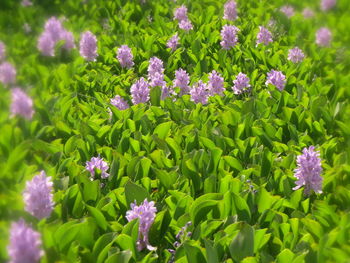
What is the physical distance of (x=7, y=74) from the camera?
3896mm

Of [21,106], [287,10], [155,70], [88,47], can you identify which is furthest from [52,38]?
[287,10]

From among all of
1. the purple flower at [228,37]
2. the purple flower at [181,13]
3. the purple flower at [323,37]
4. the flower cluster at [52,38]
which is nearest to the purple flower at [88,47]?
the flower cluster at [52,38]

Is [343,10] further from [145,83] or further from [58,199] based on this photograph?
[58,199]

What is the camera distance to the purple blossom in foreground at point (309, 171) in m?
2.55

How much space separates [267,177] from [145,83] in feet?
3.67

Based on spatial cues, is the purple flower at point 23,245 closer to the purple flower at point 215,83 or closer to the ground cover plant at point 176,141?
the ground cover plant at point 176,141

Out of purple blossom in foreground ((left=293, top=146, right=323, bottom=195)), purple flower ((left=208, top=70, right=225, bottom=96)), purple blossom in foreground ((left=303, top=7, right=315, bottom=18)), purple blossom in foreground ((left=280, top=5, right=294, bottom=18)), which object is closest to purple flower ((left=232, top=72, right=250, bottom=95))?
purple flower ((left=208, top=70, right=225, bottom=96))

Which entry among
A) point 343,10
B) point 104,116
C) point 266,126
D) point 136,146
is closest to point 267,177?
point 266,126

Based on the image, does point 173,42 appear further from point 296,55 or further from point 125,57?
point 296,55

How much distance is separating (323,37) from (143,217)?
10.1ft

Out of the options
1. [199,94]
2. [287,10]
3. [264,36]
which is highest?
[287,10]

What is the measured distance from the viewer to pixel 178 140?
3076 mm

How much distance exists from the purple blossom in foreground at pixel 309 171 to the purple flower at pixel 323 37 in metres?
2.42

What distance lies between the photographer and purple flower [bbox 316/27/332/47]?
4754 millimetres
